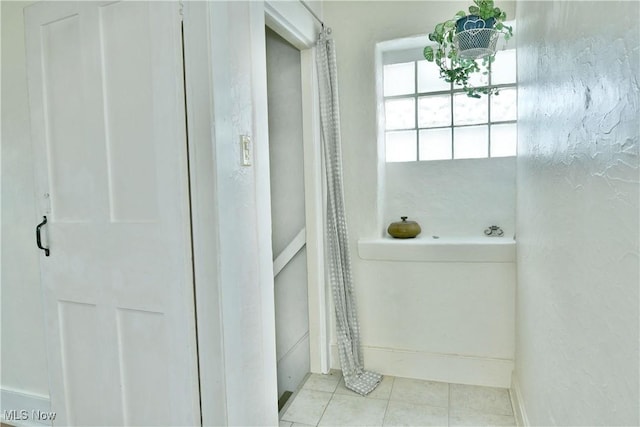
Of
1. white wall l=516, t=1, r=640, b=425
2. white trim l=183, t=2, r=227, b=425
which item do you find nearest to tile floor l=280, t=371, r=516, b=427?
white wall l=516, t=1, r=640, b=425

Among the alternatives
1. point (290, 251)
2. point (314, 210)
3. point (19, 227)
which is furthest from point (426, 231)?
point (19, 227)

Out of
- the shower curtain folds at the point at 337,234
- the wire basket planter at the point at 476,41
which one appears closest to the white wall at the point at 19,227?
the shower curtain folds at the point at 337,234

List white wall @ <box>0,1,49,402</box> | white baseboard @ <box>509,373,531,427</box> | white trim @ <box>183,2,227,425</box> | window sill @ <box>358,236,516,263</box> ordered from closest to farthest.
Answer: white trim @ <box>183,2,227,425</box>
white baseboard @ <box>509,373,531,427</box>
white wall @ <box>0,1,49,402</box>
window sill @ <box>358,236,516,263</box>

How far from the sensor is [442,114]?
231 centimetres

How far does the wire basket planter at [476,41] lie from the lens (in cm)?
163

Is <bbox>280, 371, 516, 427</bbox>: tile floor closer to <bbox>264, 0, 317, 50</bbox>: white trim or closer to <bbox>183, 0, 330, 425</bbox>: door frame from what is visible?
<bbox>183, 0, 330, 425</bbox>: door frame

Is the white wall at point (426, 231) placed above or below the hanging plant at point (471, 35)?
below

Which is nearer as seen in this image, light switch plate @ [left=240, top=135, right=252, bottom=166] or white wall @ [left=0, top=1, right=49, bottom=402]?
light switch plate @ [left=240, top=135, right=252, bottom=166]

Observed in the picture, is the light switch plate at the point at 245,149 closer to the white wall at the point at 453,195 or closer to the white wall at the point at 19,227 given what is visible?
the white wall at the point at 19,227

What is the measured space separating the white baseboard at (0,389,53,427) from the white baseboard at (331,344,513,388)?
5.02ft

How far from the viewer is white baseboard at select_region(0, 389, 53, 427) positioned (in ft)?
5.71

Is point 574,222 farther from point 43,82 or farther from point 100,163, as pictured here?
point 43,82

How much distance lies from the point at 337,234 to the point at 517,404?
1.23m

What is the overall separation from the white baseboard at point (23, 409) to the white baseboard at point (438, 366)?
1529 millimetres
